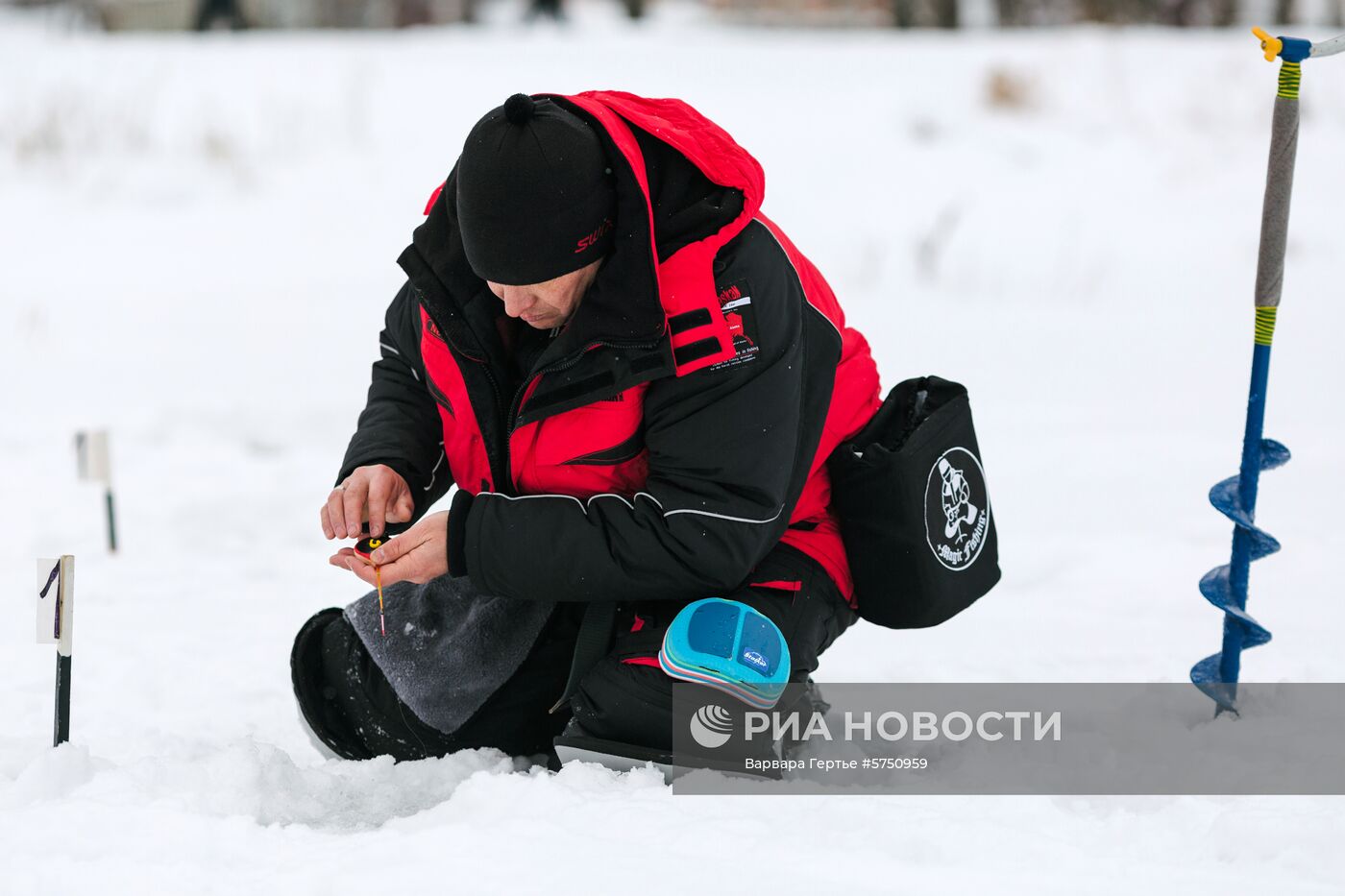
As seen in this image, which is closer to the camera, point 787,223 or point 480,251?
point 480,251

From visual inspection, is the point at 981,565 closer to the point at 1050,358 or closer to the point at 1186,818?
the point at 1186,818

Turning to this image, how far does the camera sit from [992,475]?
4.09 m

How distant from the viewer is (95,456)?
10.8ft

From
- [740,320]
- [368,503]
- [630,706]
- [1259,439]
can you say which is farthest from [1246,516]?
[368,503]

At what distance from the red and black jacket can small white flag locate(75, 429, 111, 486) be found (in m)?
1.45

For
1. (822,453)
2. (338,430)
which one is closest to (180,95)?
(338,430)

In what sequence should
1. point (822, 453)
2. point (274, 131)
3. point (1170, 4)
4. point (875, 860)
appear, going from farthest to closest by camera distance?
point (1170, 4), point (274, 131), point (822, 453), point (875, 860)

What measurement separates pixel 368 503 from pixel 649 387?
533 millimetres

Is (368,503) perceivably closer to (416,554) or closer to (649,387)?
(416,554)

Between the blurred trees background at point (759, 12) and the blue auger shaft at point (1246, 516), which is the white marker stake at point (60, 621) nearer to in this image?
the blue auger shaft at point (1246, 516)

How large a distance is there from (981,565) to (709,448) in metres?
0.65

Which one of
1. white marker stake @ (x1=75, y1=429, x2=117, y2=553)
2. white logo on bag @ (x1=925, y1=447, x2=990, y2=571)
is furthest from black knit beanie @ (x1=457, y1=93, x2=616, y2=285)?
white marker stake @ (x1=75, y1=429, x2=117, y2=553)

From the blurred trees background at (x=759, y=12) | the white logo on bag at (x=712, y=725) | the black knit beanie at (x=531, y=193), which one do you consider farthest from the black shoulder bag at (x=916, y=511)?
the blurred trees background at (x=759, y=12)

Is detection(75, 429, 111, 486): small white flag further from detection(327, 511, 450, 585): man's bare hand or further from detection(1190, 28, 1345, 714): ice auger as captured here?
detection(1190, 28, 1345, 714): ice auger
